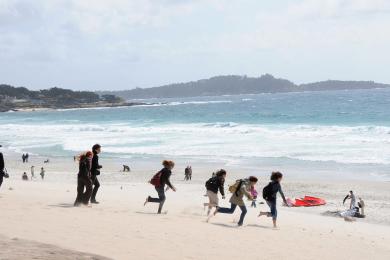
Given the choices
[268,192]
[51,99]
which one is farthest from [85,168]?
[51,99]

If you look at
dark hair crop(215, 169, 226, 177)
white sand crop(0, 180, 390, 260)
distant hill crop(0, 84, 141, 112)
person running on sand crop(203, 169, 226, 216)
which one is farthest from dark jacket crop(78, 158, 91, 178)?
distant hill crop(0, 84, 141, 112)

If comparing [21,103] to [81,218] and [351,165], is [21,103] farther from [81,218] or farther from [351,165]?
[81,218]

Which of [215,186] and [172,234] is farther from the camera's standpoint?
[215,186]

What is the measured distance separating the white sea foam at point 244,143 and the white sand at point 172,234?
2007 centimetres

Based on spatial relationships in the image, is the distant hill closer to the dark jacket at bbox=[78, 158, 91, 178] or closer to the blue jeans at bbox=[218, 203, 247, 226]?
the dark jacket at bbox=[78, 158, 91, 178]

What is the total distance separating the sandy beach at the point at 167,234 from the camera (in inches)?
326

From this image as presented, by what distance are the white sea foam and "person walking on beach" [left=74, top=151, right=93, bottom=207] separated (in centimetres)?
2116

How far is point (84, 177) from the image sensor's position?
1241 centimetres

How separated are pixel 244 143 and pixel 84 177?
102 feet

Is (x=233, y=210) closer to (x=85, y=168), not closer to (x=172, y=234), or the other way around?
(x=172, y=234)

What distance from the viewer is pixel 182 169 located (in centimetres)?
2998

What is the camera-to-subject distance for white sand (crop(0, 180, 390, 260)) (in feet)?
28.0

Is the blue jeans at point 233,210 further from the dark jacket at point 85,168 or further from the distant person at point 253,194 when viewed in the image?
the dark jacket at point 85,168

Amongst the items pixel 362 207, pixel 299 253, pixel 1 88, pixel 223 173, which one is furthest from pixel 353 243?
pixel 1 88
